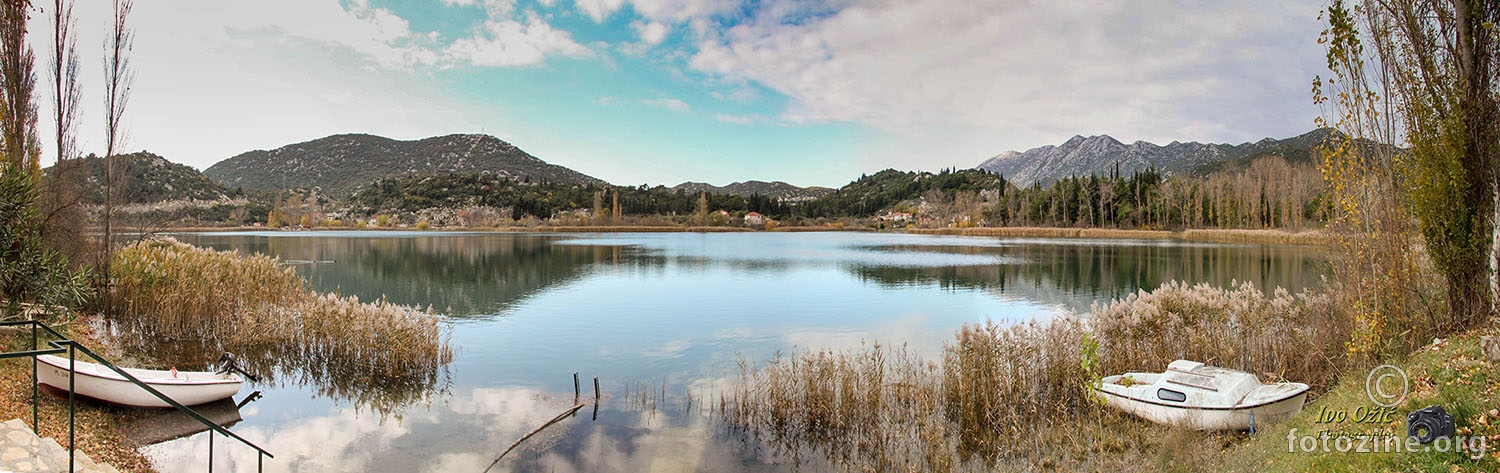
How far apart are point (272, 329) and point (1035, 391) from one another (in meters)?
15.1

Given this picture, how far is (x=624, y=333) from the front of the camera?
17625mm

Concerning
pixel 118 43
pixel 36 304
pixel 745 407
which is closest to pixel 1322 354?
pixel 745 407

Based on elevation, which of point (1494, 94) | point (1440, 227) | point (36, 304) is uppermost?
point (1494, 94)

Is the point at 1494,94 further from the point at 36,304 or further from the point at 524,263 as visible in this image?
the point at 524,263

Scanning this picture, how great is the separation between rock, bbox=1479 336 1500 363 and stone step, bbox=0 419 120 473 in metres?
11.2

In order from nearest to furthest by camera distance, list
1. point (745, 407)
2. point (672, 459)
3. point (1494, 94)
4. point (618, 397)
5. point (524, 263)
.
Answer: point (1494, 94) < point (672, 459) < point (745, 407) < point (618, 397) < point (524, 263)

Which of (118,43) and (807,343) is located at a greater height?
(118,43)

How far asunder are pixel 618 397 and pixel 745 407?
2.65 meters

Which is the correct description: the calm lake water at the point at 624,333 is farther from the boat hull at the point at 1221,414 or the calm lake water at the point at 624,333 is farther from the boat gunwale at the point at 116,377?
the boat hull at the point at 1221,414

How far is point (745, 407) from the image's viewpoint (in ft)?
31.3

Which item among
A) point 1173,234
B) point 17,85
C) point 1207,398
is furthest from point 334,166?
point 1207,398

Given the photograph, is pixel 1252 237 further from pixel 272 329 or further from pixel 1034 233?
pixel 272 329

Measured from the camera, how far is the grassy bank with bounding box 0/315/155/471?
669cm

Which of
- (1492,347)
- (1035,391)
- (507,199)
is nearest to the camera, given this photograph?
(1492,347)
